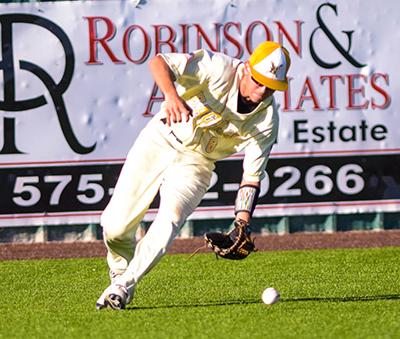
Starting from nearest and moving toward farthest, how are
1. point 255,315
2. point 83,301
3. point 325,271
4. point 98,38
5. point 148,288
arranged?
point 255,315 < point 83,301 < point 148,288 < point 325,271 < point 98,38

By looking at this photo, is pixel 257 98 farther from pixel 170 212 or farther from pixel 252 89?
pixel 170 212

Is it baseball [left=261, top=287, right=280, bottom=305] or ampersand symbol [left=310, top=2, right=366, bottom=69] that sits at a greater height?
ampersand symbol [left=310, top=2, right=366, bottom=69]

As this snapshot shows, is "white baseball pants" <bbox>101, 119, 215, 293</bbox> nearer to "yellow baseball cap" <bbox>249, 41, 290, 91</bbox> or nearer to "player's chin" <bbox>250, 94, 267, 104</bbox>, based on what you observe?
"player's chin" <bbox>250, 94, 267, 104</bbox>

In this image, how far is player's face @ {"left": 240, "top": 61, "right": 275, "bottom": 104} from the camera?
4766mm

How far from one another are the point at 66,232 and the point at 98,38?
8.42ft

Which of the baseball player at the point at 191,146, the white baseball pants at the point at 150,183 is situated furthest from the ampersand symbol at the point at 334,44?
the white baseball pants at the point at 150,183

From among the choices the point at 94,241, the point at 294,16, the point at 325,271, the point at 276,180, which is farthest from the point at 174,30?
the point at 325,271

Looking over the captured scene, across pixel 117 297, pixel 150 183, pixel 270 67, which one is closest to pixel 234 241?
pixel 150 183

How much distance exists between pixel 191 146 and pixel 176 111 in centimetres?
74

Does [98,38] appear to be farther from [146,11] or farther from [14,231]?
[14,231]

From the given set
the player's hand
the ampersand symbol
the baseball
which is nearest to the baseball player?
the player's hand

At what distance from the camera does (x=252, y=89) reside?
4812 mm

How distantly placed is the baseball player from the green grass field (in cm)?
39

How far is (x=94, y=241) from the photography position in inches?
365
